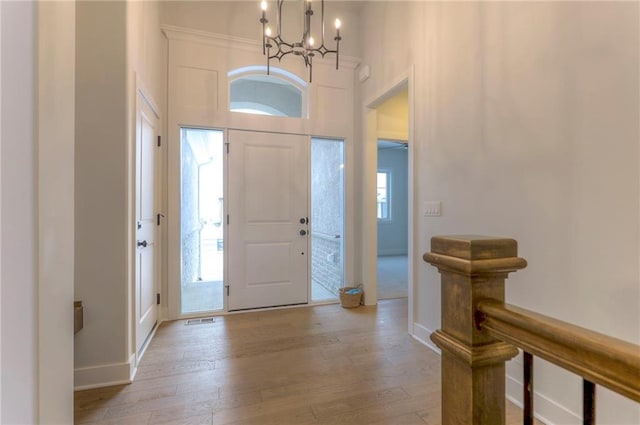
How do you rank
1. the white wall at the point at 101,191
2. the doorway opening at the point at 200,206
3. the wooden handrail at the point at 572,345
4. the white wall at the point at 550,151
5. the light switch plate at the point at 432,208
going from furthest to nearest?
the doorway opening at the point at 200,206, the light switch plate at the point at 432,208, the white wall at the point at 101,191, the white wall at the point at 550,151, the wooden handrail at the point at 572,345

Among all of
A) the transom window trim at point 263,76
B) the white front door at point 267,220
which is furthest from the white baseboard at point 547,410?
the transom window trim at point 263,76

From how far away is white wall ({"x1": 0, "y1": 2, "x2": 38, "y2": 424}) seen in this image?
0.66m


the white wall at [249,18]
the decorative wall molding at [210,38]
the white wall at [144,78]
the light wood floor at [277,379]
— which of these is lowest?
the light wood floor at [277,379]

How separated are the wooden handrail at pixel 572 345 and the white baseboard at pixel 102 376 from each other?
2327 millimetres

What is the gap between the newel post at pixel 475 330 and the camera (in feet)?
2.00

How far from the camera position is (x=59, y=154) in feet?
2.65

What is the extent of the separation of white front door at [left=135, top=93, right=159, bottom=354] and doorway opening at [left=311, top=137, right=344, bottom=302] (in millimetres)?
1759

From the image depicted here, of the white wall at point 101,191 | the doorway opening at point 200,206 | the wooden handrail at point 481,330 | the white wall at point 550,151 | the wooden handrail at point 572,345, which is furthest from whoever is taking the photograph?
the doorway opening at point 200,206

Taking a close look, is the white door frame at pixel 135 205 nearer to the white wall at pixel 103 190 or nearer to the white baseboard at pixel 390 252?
the white wall at pixel 103 190

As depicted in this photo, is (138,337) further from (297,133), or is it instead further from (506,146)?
(506,146)

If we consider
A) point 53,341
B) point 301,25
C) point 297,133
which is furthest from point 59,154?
point 301,25

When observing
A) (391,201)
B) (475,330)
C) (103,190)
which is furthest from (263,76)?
(391,201)

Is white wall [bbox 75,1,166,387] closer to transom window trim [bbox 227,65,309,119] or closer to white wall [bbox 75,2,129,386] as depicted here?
white wall [bbox 75,2,129,386]

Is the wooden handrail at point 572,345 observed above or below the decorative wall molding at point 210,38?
below
